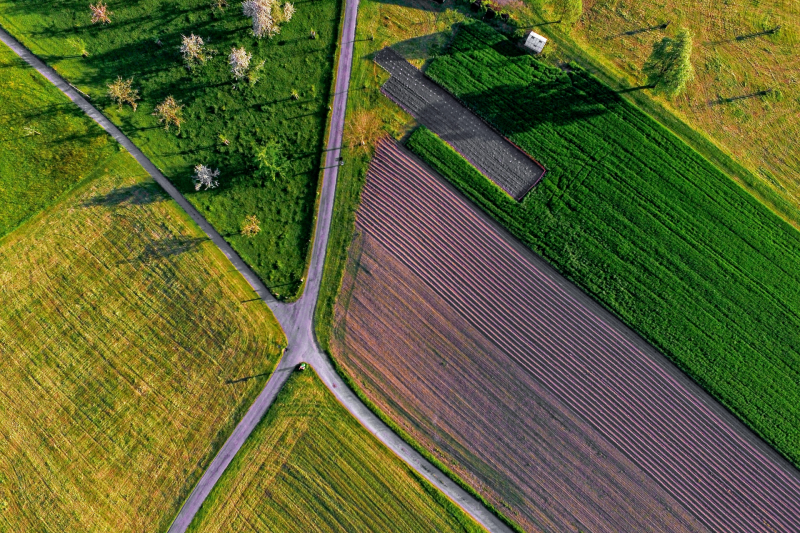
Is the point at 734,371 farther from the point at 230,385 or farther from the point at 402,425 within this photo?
the point at 230,385

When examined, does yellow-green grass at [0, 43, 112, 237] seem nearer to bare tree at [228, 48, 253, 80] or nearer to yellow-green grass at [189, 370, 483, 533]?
bare tree at [228, 48, 253, 80]

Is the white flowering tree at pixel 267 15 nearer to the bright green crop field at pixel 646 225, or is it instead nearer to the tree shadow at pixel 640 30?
the bright green crop field at pixel 646 225

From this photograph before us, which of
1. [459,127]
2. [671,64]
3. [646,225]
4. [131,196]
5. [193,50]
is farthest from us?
[131,196]

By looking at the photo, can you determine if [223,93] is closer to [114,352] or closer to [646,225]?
[114,352]

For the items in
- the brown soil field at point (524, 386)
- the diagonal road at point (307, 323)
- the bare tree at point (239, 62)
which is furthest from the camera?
the bare tree at point (239, 62)

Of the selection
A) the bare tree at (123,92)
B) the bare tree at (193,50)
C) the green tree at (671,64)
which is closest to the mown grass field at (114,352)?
the bare tree at (123,92)

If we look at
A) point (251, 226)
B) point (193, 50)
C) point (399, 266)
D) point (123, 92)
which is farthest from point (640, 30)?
point (123, 92)

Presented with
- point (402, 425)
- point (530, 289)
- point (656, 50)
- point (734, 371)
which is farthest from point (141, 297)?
point (734, 371)
